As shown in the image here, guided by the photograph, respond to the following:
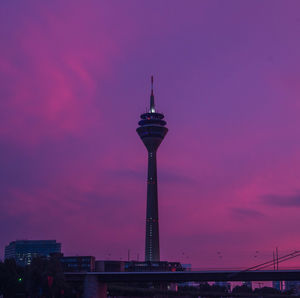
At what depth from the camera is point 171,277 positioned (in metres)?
136

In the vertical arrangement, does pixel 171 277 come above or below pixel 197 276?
below

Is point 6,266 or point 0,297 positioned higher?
point 6,266

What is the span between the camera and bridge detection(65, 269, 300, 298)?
127188 mm

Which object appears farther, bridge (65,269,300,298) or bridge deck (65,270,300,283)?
bridge (65,269,300,298)

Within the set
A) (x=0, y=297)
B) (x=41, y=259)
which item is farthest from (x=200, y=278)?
(x=0, y=297)

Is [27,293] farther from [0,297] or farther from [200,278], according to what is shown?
[200,278]

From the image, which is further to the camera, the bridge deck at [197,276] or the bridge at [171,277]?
the bridge at [171,277]

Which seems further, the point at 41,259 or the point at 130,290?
the point at 130,290

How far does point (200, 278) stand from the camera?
135 meters

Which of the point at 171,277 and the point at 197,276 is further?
the point at 171,277

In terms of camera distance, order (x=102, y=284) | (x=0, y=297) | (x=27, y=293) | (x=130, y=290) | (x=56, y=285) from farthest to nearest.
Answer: (x=130, y=290) < (x=102, y=284) < (x=27, y=293) < (x=56, y=285) < (x=0, y=297)

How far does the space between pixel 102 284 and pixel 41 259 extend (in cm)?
2505

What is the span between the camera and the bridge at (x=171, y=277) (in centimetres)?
12719

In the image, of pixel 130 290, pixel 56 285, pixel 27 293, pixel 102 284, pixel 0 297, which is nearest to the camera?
pixel 0 297
